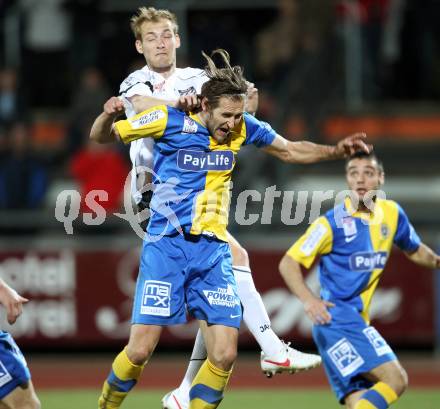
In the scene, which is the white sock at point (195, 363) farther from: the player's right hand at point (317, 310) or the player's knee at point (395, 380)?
the player's knee at point (395, 380)

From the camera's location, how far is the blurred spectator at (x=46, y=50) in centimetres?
1354

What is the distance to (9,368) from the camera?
6238mm

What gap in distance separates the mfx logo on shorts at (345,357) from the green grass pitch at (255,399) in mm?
2132

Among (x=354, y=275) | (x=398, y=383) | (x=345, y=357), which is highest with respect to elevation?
(x=354, y=275)

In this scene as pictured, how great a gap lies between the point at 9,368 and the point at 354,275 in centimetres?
241

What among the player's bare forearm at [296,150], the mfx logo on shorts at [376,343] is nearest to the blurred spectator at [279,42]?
the player's bare forearm at [296,150]

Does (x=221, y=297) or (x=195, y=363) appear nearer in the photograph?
(x=221, y=297)

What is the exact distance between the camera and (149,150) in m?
6.93

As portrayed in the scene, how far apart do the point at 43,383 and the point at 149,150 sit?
4.76 meters

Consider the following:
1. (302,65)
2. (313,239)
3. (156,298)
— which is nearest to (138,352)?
(156,298)

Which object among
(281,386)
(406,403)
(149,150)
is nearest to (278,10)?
(281,386)

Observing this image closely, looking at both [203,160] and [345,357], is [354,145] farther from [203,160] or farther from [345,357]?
[345,357]

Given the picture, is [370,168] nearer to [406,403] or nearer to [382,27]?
[406,403]

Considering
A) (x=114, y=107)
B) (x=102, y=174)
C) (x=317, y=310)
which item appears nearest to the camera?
(x=114, y=107)
